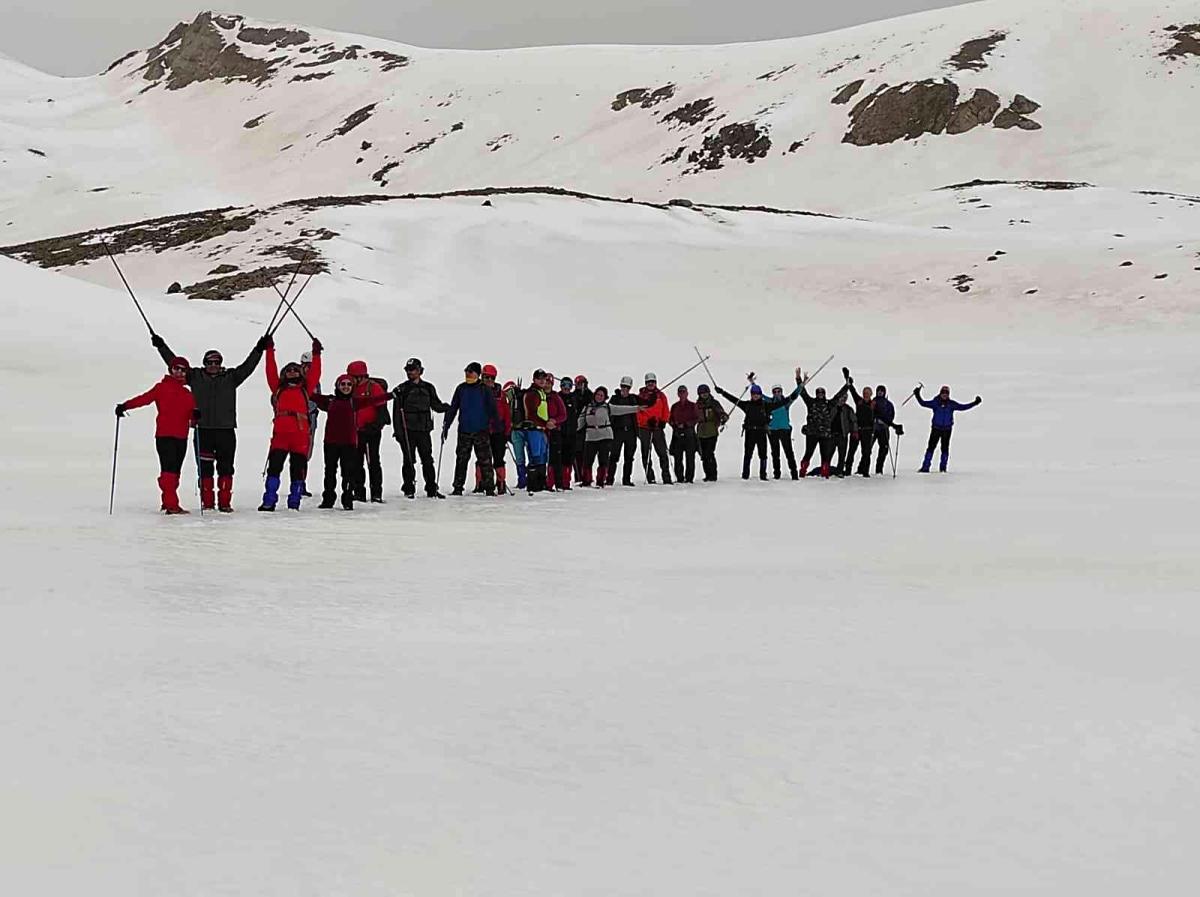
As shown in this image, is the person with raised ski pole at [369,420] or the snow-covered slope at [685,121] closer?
the person with raised ski pole at [369,420]

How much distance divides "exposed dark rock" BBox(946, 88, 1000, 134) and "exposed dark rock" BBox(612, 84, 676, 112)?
2448 cm

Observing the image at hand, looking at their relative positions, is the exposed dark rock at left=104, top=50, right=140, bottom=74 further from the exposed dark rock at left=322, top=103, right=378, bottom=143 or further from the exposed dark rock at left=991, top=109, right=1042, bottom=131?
the exposed dark rock at left=991, top=109, right=1042, bottom=131

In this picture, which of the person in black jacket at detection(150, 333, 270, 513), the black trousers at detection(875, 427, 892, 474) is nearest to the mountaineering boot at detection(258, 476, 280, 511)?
the person in black jacket at detection(150, 333, 270, 513)

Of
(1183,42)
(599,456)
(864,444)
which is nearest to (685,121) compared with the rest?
(1183,42)

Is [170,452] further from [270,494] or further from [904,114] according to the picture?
[904,114]

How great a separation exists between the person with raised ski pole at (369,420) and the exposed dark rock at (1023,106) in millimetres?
76401

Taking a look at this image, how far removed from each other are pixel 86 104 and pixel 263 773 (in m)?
130

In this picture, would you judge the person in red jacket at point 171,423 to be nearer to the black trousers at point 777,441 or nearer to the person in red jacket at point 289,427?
the person in red jacket at point 289,427

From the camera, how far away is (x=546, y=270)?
39.9 metres

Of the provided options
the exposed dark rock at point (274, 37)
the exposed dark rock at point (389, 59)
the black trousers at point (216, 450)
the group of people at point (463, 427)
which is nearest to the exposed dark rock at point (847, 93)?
the exposed dark rock at point (389, 59)

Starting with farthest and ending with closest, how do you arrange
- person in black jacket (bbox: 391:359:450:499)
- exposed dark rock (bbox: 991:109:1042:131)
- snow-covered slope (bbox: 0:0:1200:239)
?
exposed dark rock (bbox: 991:109:1042:131) < snow-covered slope (bbox: 0:0:1200:239) < person in black jacket (bbox: 391:359:450:499)

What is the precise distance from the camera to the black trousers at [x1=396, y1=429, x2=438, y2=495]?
13.6 m

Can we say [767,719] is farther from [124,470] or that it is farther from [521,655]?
[124,470]

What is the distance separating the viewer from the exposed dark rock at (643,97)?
98125mm
